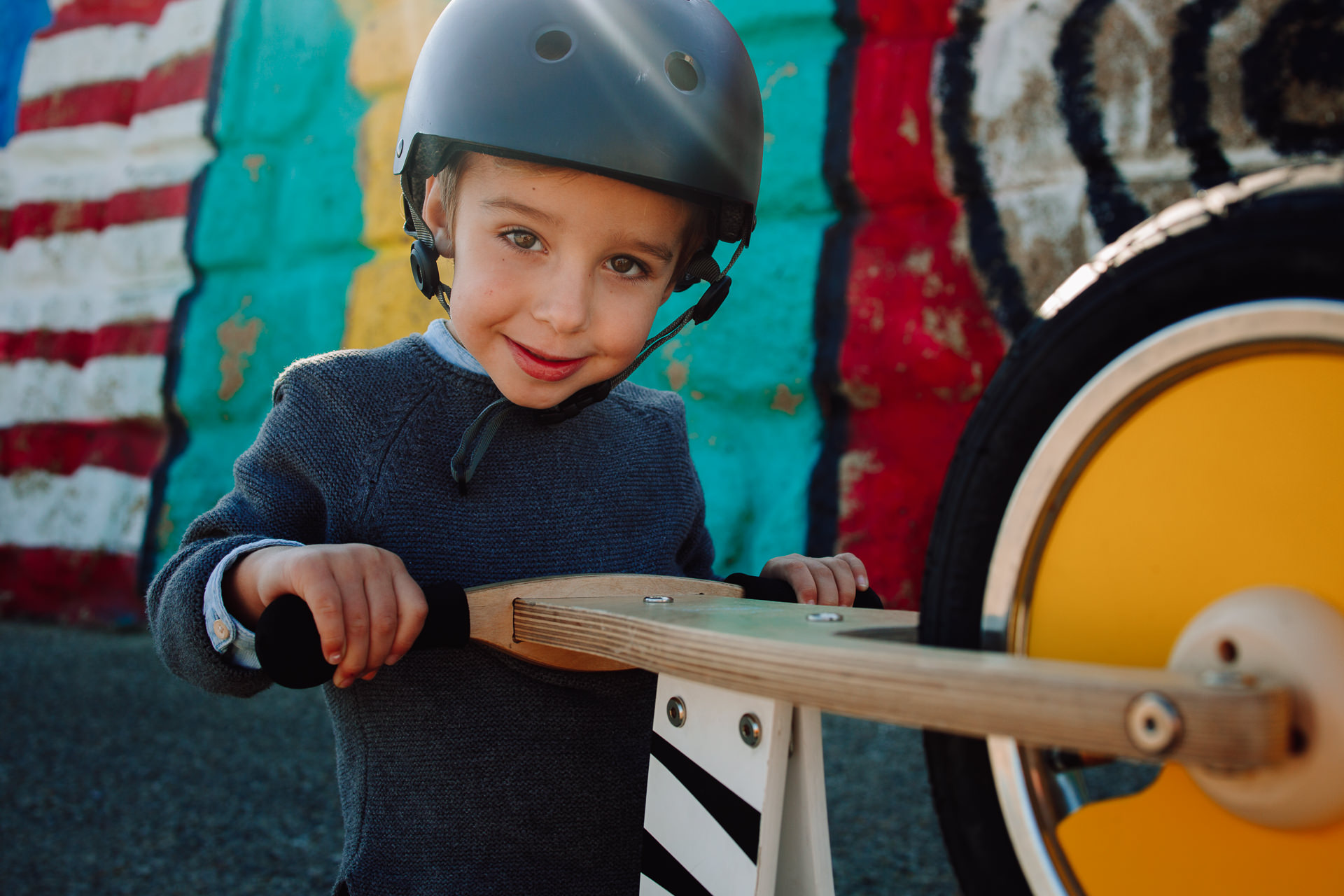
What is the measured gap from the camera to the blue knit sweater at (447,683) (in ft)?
3.02

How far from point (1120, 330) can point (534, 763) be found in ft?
2.26

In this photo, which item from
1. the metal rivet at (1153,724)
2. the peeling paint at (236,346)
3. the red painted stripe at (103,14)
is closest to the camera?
the metal rivet at (1153,724)

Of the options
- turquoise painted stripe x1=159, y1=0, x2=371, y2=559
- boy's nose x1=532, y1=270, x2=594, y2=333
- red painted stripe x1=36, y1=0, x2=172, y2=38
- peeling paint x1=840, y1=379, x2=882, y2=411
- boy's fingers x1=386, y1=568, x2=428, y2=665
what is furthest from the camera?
red painted stripe x1=36, y1=0, x2=172, y2=38

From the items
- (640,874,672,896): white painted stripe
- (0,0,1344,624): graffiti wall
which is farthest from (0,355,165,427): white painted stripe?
(640,874,672,896): white painted stripe

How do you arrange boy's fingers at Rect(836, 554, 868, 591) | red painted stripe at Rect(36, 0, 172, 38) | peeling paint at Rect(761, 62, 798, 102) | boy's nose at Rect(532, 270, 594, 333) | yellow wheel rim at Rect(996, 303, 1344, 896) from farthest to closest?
red painted stripe at Rect(36, 0, 172, 38)
peeling paint at Rect(761, 62, 798, 102)
boy's fingers at Rect(836, 554, 868, 591)
boy's nose at Rect(532, 270, 594, 333)
yellow wheel rim at Rect(996, 303, 1344, 896)

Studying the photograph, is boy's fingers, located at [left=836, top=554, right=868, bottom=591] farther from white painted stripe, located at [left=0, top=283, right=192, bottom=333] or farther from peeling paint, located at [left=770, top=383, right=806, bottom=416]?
white painted stripe, located at [left=0, top=283, right=192, bottom=333]

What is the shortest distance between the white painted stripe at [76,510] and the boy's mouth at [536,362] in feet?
9.50

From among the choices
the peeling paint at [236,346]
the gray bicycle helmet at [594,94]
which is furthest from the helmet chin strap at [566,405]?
the peeling paint at [236,346]

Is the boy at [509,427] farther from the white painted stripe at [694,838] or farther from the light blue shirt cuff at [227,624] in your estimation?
the white painted stripe at [694,838]

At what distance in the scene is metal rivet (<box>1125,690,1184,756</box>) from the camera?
0.40 metres

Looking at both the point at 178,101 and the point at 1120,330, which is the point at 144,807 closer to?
the point at 1120,330

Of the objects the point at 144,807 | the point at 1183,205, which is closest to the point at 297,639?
the point at 1183,205

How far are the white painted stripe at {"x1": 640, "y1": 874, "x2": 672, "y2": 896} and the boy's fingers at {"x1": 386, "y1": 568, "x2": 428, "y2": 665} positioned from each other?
0.26 meters

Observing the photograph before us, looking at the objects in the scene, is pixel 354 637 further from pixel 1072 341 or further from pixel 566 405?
pixel 1072 341
